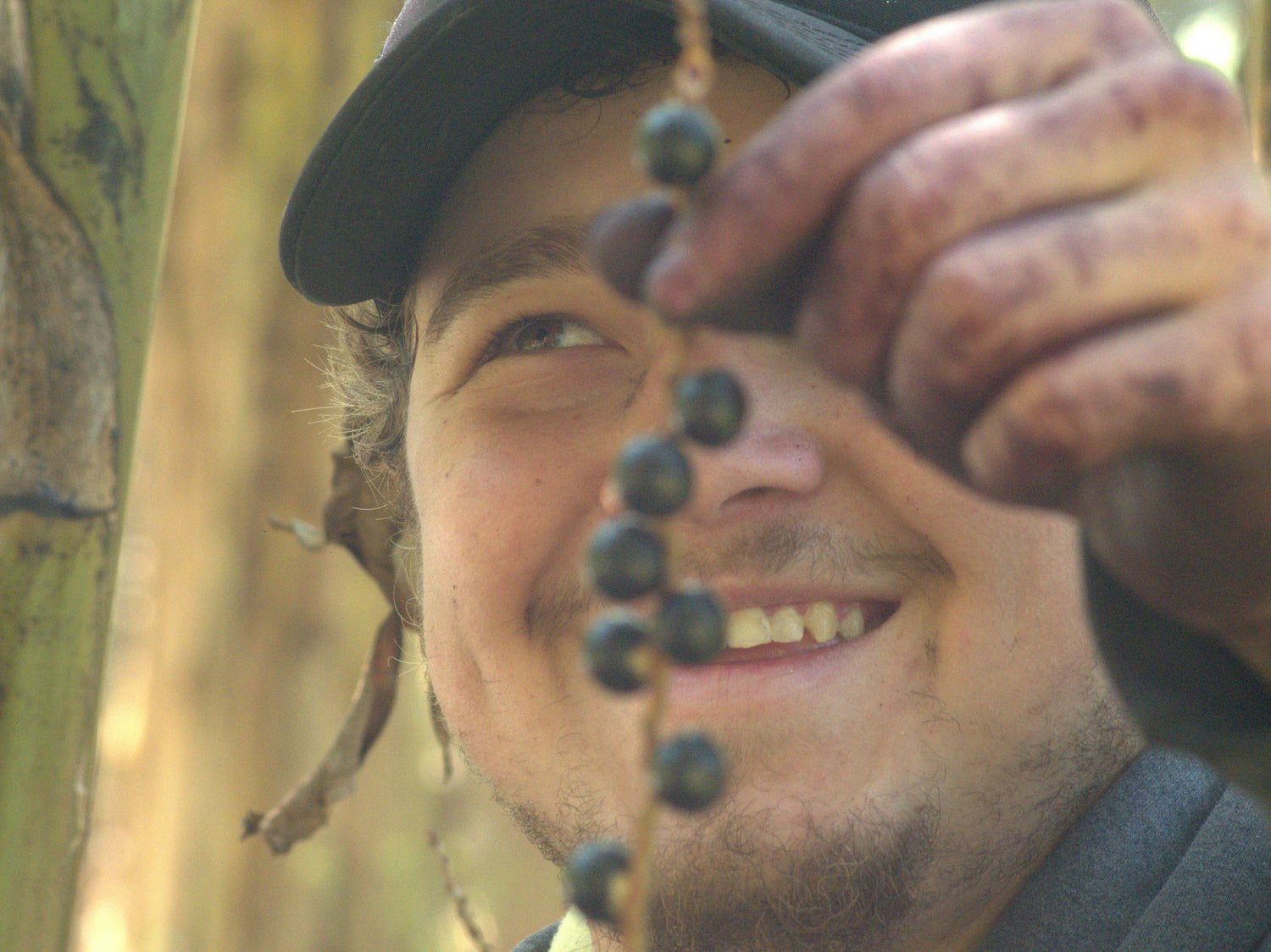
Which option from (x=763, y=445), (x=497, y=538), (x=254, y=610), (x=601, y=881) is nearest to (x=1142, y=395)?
(x=601, y=881)

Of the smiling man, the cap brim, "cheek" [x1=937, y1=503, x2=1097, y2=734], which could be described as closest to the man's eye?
the smiling man

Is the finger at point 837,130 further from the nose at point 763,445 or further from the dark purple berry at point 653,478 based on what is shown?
the nose at point 763,445

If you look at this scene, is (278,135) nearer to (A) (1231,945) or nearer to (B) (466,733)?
(B) (466,733)

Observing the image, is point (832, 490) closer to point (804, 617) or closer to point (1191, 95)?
point (804, 617)

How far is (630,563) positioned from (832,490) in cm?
94

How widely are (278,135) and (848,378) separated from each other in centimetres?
416

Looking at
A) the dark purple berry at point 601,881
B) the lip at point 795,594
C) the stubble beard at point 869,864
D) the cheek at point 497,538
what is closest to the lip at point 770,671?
the lip at point 795,594

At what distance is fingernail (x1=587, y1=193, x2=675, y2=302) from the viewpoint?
56 cm

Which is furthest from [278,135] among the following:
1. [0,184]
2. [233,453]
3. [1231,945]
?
[1231,945]

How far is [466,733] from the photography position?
1.72 m

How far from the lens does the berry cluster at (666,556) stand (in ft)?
1.68

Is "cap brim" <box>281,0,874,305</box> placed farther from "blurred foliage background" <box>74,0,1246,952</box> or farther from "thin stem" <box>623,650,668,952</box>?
"blurred foliage background" <box>74,0,1246,952</box>

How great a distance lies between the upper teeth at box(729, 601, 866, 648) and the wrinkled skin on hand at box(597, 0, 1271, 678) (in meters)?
0.90

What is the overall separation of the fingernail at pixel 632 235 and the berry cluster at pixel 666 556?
1.3 inches
